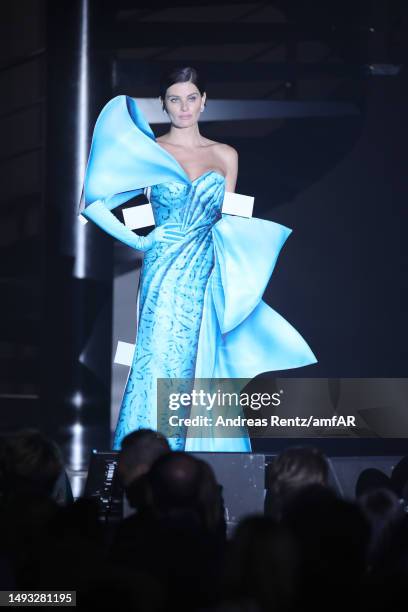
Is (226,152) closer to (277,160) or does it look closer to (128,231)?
(277,160)

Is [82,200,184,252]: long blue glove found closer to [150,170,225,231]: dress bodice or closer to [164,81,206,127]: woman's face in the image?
[150,170,225,231]: dress bodice

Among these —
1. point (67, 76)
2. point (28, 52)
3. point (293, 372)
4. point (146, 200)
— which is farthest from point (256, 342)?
point (28, 52)

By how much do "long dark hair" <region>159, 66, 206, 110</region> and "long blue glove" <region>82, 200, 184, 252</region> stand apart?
63cm

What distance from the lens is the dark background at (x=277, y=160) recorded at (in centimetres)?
454

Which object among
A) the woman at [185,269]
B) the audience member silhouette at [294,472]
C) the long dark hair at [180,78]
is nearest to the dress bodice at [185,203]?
the woman at [185,269]

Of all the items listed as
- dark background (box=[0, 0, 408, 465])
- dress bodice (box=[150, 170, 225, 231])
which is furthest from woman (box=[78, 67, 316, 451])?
dark background (box=[0, 0, 408, 465])

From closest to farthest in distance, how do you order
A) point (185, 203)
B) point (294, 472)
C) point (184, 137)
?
point (294, 472) → point (185, 203) → point (184, 137)

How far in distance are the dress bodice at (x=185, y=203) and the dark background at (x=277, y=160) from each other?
0.76ft

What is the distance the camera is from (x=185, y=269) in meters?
4.41

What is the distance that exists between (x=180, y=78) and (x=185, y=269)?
984 mm

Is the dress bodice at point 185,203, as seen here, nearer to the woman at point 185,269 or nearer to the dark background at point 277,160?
the woman at point 185,269

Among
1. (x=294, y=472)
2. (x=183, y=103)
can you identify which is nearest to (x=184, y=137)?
(x=183, y=103)

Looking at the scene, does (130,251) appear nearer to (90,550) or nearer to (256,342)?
(256,342)

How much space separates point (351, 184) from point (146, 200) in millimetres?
1057
